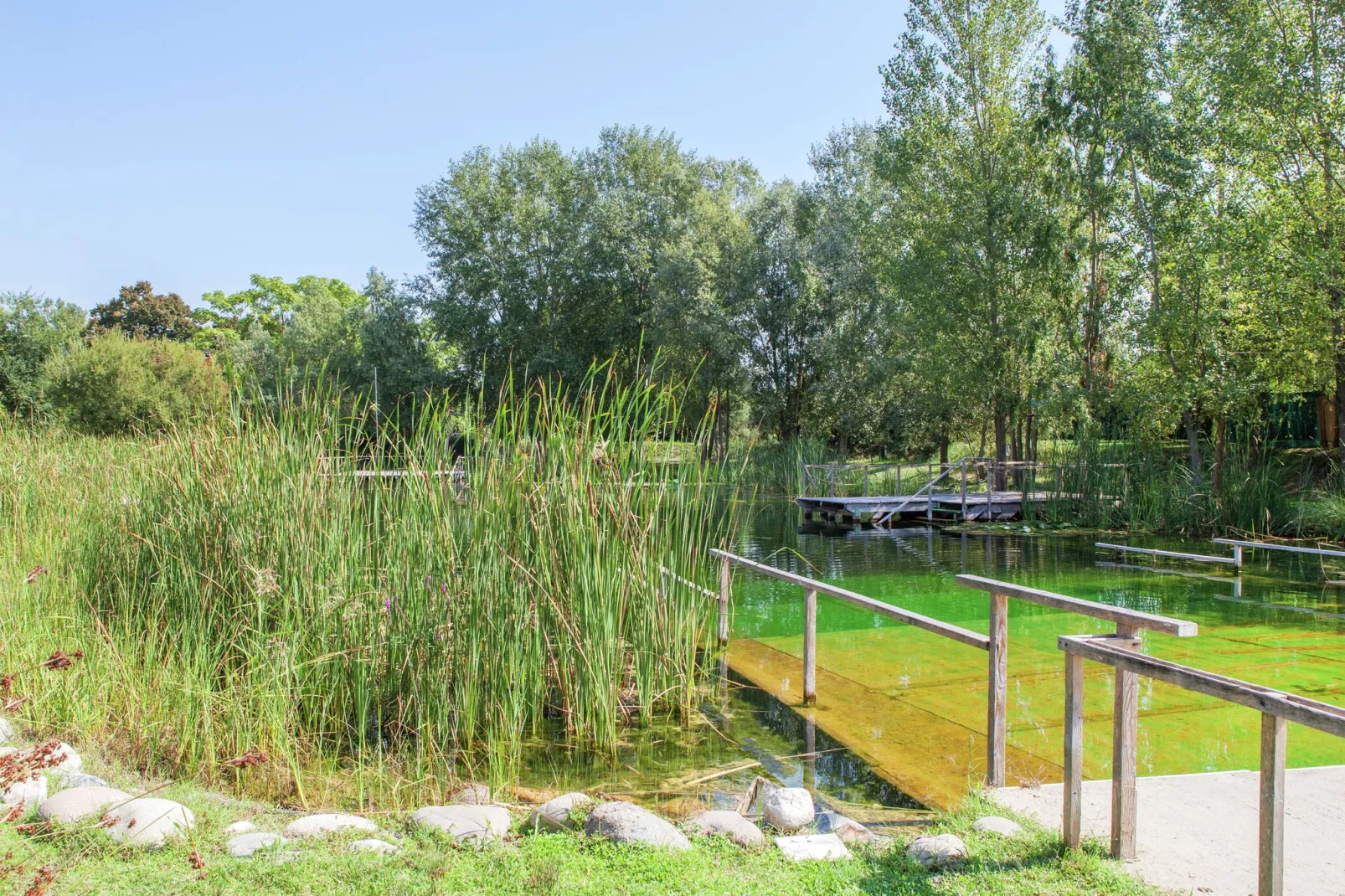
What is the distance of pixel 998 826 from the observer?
2934mm

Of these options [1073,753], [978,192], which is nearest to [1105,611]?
[1073,753]

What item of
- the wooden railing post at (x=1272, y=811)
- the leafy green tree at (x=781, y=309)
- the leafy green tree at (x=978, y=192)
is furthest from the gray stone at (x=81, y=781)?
the leafy green tree at (x=781, y=309)

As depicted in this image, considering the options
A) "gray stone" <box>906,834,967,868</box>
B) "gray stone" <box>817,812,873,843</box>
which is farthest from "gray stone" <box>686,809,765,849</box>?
"gray stone" <box>906,834,967,868</box>

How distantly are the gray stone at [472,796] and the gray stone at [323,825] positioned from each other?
44 cm

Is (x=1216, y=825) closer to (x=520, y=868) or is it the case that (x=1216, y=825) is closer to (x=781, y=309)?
(x=520, y=868)

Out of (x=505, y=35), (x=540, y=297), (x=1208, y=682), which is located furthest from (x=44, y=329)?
(x=1208, y=682)

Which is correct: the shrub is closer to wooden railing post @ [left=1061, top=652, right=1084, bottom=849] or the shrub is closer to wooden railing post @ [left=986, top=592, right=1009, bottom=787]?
wooden railing post @ [left=986, top=592, right=1009, bottom=787]

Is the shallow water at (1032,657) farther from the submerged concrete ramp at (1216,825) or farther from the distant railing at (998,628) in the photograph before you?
the submerged concrete ramp at (1216,825)

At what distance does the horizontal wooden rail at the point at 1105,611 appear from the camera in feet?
8.46

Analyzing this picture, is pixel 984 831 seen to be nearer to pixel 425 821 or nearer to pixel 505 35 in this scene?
pixel 425 821

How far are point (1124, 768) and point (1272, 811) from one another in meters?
0.51

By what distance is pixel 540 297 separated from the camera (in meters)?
30.3

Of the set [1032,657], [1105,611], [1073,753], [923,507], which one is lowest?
[1032,657]

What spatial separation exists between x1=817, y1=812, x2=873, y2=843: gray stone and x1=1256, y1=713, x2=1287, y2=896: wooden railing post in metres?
1.19
